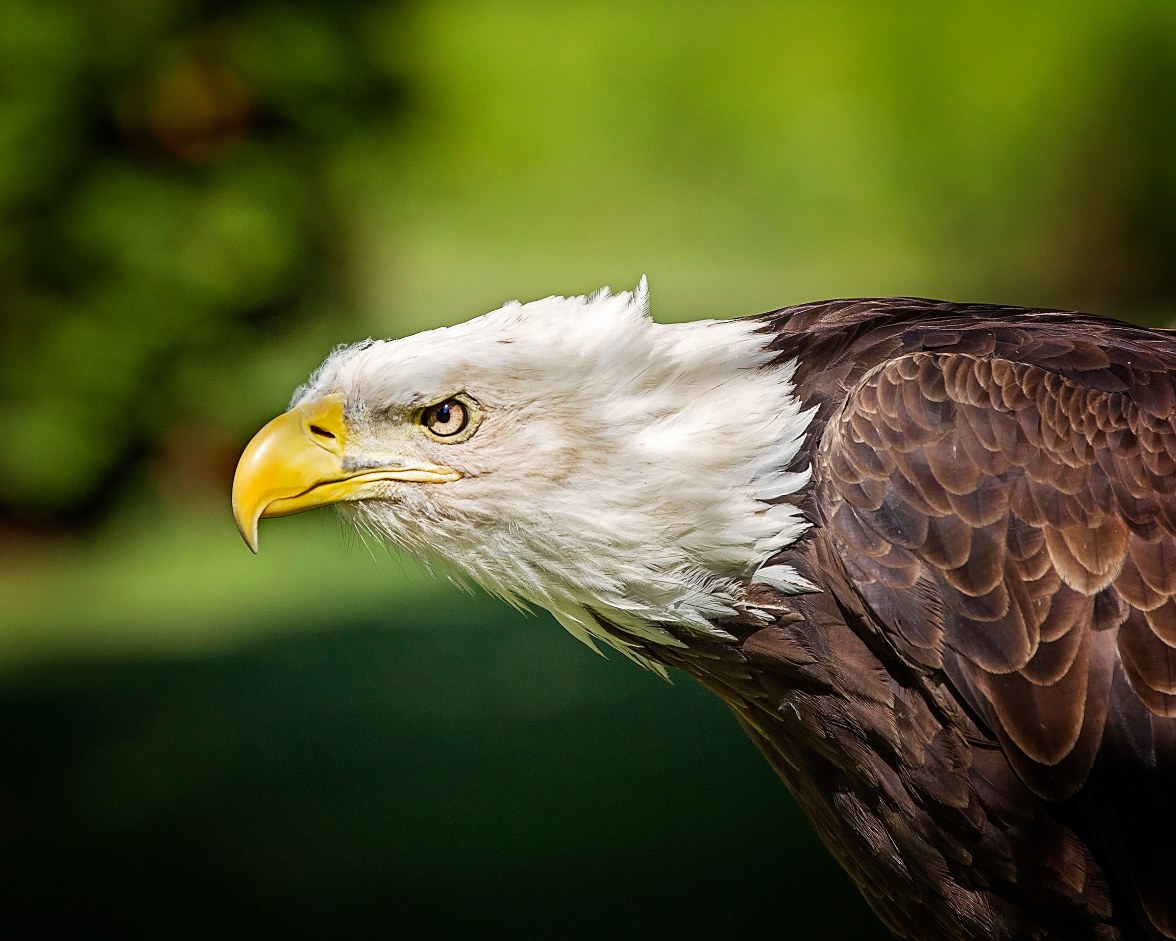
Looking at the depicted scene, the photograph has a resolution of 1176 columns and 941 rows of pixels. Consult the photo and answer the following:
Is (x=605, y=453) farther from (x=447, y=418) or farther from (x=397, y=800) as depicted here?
(x=397, y=800)

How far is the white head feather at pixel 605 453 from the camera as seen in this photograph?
212 centimetres

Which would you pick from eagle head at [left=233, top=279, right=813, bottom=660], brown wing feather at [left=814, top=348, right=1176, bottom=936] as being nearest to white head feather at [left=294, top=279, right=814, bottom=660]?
eagle head at [left=233, top=279, right=813, bottom=660]

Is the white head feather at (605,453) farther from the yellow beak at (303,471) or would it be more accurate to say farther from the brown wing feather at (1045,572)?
the brown wing feather at (1045,572)

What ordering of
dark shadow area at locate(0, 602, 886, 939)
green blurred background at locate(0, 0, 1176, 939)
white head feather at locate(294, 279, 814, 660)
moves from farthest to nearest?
green blurred background at locate(0, 0, 1176, 939), dark shadow area at locate(0, 602, 886, 939), white head feather at locate(294, 279, 814, 660)

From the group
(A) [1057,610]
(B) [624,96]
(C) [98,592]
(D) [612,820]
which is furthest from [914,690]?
(B) [624,96]

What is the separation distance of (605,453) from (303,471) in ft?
1.71

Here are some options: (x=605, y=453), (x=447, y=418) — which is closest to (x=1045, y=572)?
(x=605, y=453)

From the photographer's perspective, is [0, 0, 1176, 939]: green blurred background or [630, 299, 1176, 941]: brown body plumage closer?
[630, 299, 1176, 941]: brown body plumage

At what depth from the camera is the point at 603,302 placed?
2229mm

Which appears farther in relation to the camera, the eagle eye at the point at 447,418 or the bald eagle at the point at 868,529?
the eagle eye at the point at 447,418

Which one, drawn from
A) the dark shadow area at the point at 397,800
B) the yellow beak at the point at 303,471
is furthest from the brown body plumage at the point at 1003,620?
the dark shadow area at the point at 397,800

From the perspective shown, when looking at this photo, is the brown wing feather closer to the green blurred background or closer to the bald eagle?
the bald eagle

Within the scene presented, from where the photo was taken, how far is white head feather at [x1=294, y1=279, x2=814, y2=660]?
2.12 meters

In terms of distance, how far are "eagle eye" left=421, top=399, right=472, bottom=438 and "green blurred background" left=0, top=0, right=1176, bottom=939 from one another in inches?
16.5
